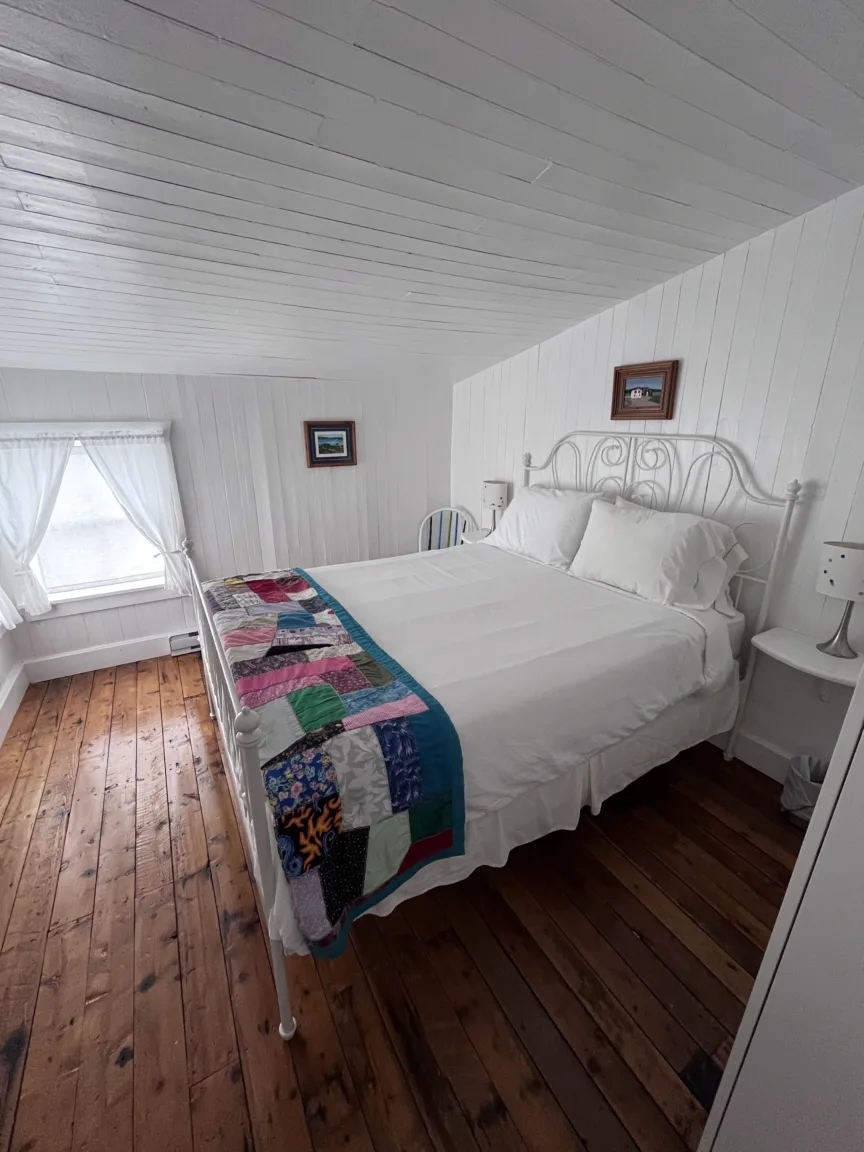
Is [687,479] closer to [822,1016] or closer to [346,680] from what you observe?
[346,680]

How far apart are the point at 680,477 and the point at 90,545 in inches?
141

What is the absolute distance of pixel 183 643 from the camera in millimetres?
3383

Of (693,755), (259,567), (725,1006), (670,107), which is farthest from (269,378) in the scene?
(725,1006)

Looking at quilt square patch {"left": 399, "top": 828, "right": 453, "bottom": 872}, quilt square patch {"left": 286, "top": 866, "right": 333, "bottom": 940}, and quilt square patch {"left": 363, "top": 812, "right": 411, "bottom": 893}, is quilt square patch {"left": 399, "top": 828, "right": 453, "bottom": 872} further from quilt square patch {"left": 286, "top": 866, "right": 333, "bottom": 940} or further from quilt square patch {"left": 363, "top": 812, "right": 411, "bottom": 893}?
quilt square patch {"left": 286, "top": 866, "right": 333, "bottom": 940}

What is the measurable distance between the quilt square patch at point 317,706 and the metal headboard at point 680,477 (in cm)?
191

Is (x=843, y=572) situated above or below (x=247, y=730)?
above

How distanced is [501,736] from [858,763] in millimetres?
869

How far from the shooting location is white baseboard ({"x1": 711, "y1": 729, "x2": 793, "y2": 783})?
216cm

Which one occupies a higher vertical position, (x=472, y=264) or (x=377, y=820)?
(x=472, y=264)

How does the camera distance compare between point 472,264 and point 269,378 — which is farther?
point 269,378

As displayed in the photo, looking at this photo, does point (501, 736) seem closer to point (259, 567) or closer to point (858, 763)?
point (858, 763)

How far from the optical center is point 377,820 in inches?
48.2

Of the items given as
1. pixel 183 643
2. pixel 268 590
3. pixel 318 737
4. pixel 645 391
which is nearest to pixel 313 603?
pixel 268 590

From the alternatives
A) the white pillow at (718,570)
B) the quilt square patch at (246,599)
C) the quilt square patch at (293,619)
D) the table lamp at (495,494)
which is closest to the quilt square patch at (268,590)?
the quilt square patch at (246,599)
